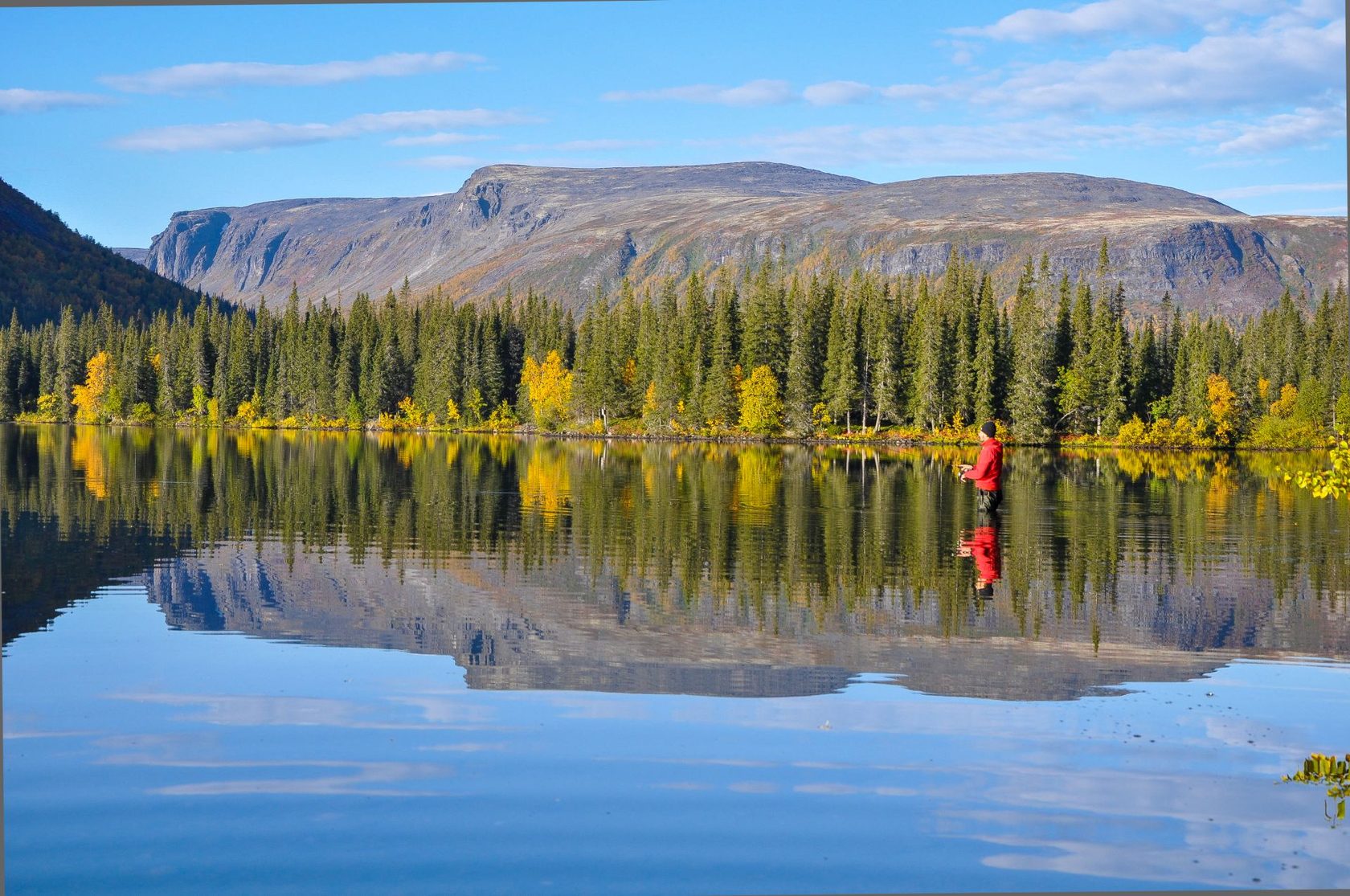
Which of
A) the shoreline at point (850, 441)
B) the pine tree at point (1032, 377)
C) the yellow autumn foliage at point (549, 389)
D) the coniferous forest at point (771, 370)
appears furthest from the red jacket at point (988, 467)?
the yellow autumn foliage at point (549, 389)

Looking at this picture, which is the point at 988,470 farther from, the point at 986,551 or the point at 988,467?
the point at 986,551

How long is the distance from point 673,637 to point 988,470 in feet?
42.5

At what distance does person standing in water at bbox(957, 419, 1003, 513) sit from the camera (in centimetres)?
2864

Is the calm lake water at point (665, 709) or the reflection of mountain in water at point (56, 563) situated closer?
the calm lake water at point (665, 709)

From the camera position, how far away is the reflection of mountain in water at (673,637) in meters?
16.1

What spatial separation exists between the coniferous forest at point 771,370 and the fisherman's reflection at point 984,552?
89090 mm

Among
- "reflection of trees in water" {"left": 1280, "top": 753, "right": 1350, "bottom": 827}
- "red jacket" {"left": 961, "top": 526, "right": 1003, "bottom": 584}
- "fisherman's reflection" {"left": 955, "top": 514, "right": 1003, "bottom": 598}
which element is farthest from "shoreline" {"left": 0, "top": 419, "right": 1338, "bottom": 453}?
"reflection of trees in water" {"left": 1280, "top": 753, "right": 1350, "bottom": 827}

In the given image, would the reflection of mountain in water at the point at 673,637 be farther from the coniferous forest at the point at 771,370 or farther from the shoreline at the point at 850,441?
the coniferous forest at the point at 771,370

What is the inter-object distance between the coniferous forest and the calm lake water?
91868 mm

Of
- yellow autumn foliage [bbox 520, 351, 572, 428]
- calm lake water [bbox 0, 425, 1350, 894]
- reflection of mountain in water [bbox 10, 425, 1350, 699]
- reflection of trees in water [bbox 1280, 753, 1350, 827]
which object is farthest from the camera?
yellow autumn foliage [bbox 520, 351, 572, 428]

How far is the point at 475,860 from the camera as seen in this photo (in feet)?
32.7

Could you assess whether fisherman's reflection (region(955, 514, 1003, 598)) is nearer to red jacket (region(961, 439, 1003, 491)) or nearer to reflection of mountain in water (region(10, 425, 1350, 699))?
reflection of mountain in water (region(10, 425, 1350, 699))

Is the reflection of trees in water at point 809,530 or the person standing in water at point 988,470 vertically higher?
the person standing in water at point 988,470

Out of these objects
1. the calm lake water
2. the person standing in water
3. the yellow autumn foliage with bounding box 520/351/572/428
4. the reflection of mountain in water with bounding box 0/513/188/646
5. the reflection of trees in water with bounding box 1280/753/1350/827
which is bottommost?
the reflection of trees in water with bounding box 1280/753/1350/827
